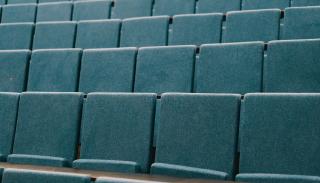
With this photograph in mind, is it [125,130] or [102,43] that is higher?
[102,43]

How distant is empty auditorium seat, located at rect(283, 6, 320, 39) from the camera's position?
448mm

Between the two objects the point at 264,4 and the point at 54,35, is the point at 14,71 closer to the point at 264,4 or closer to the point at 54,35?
the point at 54,35

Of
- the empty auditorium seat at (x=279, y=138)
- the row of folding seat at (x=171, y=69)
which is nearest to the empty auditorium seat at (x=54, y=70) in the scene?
the row of folding seat at (x=171, y=69)

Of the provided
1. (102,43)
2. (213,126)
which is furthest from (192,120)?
(102,43)

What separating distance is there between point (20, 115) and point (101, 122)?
0.08 meters

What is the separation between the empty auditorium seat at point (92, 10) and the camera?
0.62m

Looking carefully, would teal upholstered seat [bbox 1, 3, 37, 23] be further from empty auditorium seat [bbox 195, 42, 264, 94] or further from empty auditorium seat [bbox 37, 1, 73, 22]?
empty auditorium seat [bbox 195, 42, 264, 94]

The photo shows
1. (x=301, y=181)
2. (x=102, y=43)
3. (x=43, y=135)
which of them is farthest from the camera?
(x=102, y=43)

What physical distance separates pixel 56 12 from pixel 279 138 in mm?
447

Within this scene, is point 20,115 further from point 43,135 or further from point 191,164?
point 191,164

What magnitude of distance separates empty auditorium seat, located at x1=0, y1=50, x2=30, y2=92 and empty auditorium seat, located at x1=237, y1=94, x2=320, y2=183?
0.89ft

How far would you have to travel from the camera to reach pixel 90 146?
0.34 meters

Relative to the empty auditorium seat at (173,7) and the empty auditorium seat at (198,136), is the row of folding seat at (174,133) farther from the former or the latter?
the empty auditorium seat at (173,7)

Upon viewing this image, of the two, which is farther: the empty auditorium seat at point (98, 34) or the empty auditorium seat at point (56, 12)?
the empty auditorium seat at point (56, 12)
